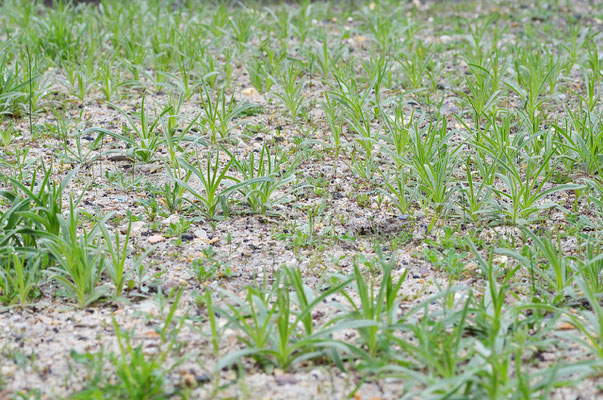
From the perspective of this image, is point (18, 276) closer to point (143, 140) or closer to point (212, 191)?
point (212, 191)

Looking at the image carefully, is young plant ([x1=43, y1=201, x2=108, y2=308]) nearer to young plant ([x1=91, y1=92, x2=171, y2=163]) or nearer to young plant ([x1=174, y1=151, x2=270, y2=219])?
young plant ([x1=174, y1=151, x2=270, y2=219])

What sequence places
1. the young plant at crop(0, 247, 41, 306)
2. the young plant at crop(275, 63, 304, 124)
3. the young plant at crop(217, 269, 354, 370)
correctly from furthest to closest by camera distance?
the young plant at crop(275, 63, 304, 124) → the young plant at crop(0, 247, 41, 306) → the young plant at crop(217, 269, 354, 370)

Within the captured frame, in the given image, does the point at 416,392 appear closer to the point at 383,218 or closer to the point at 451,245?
the point at 451,245

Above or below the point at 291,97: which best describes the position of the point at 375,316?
below

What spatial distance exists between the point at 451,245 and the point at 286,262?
2.35 ft

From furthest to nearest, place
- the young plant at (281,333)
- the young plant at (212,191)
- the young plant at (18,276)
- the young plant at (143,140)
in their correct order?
the young plant at (143,140)
the young plant at (212,191)
the young plant at (18,276)
the young plant at (281,333)

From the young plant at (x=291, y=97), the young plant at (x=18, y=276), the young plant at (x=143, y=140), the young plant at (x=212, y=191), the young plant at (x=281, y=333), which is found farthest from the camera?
the young plant at (x=291, y=97)

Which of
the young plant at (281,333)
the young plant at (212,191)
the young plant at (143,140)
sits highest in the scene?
the young plant at (143,140)

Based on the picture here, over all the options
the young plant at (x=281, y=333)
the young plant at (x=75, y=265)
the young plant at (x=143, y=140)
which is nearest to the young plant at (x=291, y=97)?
the young plant at (x=143, y=140)

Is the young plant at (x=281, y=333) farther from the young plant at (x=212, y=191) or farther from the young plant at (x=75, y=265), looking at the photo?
the young plant at (x=212, y=191)

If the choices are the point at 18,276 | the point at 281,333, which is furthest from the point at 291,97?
the point at 281,333

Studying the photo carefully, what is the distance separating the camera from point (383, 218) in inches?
129

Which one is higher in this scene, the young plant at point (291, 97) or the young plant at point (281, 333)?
the young plant at point (291, 97)

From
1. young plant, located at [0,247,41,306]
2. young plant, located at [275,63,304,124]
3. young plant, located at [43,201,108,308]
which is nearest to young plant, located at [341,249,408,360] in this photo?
young plant, located at [43,201,108,308]
